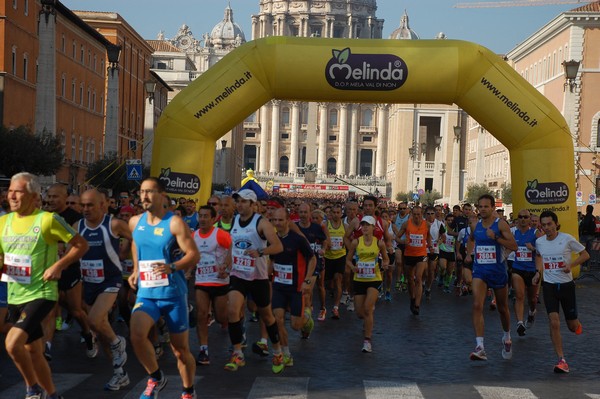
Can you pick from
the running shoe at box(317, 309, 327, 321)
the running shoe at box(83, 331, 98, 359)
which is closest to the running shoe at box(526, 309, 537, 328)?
the running shoe at box(317, 309, 327, 321)

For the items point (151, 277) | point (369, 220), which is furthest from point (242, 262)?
point (369, 220)

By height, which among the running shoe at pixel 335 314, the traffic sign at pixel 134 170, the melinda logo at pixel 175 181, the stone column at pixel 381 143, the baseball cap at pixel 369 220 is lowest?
the running shoe at pixel 335 314

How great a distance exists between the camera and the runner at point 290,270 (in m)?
11.5

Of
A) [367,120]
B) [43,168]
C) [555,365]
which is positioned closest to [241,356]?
[555,365]

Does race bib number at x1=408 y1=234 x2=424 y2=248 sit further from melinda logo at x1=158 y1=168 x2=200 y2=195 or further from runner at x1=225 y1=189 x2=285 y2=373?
runner at x1=225 y1=189 x2=285 y2=373

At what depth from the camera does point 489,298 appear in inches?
773

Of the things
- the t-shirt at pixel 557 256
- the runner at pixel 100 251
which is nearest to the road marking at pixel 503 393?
the t-shirt at pixel 557 256

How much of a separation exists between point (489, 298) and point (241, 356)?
9.70 m

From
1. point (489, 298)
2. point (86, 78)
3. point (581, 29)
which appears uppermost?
point (581, 29)

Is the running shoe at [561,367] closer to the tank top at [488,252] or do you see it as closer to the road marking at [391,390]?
the tank top at [488,252]

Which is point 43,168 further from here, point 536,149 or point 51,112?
point 536,149

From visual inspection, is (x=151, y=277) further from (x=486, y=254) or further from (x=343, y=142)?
(x=343, y=142)

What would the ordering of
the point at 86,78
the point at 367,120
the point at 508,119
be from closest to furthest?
the point at 508,119, the point at 86,78, the point at 367,120

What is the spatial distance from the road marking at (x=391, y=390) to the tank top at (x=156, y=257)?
2052mm
